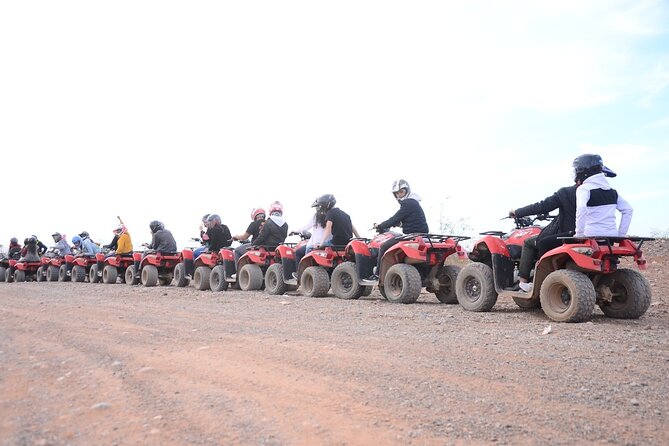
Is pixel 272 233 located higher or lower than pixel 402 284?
higher

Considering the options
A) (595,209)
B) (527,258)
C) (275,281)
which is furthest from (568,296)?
(275,281)

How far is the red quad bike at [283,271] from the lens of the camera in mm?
11523

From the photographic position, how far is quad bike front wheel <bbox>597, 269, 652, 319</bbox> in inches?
242

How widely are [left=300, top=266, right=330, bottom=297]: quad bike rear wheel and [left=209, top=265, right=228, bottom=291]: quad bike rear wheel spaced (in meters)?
3.06

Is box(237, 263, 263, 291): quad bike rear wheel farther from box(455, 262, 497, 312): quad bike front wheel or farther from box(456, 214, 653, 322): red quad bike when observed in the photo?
box(456, 214, 653, 322): red quad bike

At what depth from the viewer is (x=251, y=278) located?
12352mm

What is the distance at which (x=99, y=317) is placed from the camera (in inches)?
269

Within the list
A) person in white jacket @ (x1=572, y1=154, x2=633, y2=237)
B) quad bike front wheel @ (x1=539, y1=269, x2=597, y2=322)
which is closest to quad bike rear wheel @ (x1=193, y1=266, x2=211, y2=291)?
quad bike front wheel @ (x1=539, y1=269, x2=597, y2=322)

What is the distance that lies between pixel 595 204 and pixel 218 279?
9181 millimetres

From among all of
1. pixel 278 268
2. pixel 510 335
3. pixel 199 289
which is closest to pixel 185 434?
pixel 510 335

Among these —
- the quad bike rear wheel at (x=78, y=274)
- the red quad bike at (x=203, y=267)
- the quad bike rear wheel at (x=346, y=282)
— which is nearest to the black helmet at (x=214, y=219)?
the red quad bike at (x=203, y=267)

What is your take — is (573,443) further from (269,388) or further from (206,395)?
(206,395)

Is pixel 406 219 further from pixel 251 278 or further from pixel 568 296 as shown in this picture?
pixel 251 278

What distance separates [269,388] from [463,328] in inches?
116
